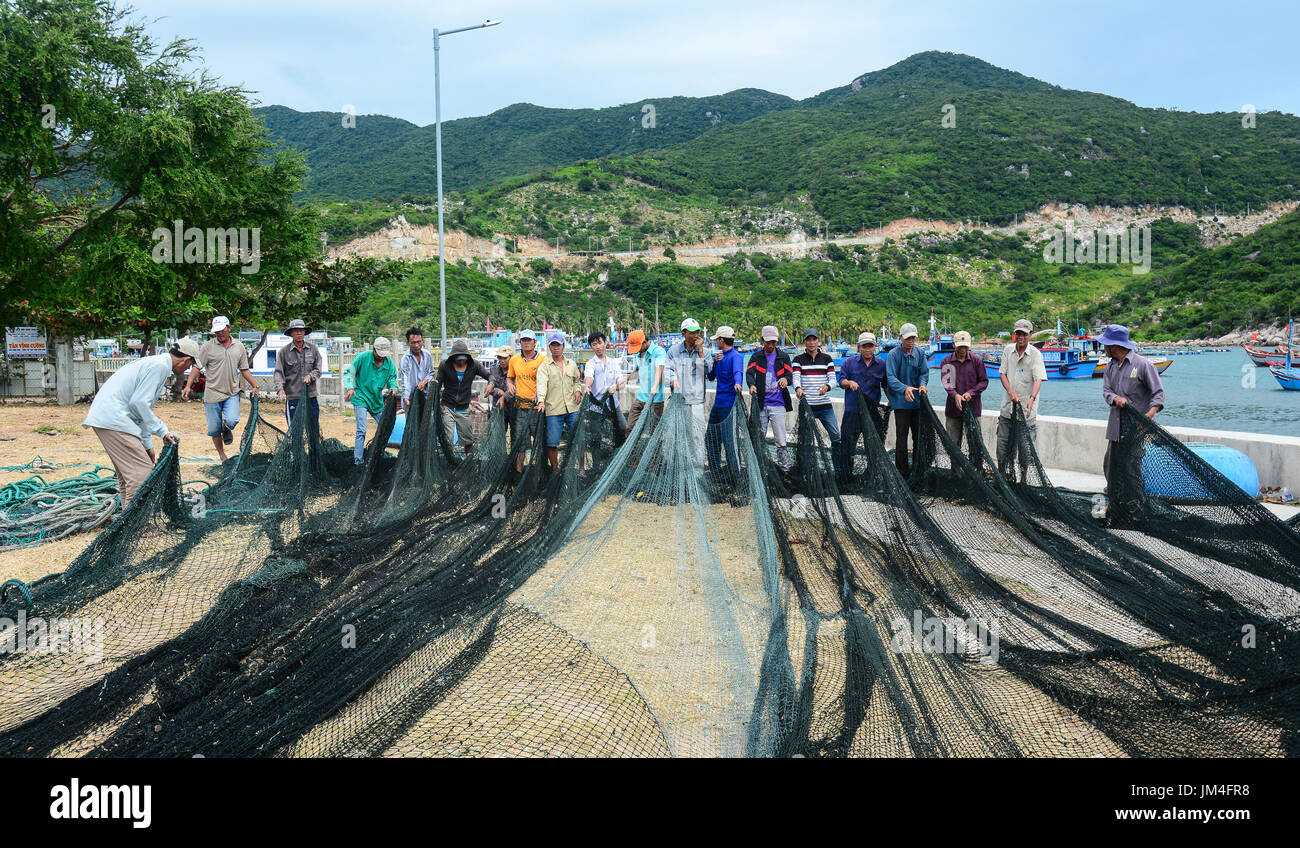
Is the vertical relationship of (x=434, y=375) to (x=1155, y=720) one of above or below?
above

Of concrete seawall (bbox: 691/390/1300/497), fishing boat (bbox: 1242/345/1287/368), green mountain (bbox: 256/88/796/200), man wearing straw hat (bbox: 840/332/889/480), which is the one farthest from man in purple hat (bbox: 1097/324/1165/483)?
green mountain (bbox: 256/88/796/200)

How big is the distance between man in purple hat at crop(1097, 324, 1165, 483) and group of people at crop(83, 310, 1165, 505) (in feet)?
0.04

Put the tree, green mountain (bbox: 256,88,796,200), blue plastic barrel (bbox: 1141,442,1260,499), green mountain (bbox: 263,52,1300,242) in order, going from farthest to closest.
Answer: green mountain (bbox: 256,88,796,200)
green mountain (bbox: 263,52,1300,242)
the tree
blue plastic barrel (bbox: 1141,442,1260,499)

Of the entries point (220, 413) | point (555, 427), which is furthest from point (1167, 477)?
point (220, 413)

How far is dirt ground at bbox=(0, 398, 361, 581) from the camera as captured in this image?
5.93 meters

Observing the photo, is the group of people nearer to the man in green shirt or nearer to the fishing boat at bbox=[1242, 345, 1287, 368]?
the man in green shirt

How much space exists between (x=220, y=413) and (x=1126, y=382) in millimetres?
8892

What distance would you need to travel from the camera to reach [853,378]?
25.9 ft

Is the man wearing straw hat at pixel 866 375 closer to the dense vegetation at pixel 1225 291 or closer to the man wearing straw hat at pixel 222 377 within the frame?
the man wearing straw hat at pixel 222 377

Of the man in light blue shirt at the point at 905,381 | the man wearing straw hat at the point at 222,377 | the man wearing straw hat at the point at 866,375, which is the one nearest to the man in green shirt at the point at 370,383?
the man wearing straw hat at the point at 222,377

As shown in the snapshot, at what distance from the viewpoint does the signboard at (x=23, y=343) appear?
18.7 metres

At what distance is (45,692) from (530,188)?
120249 millimetres
